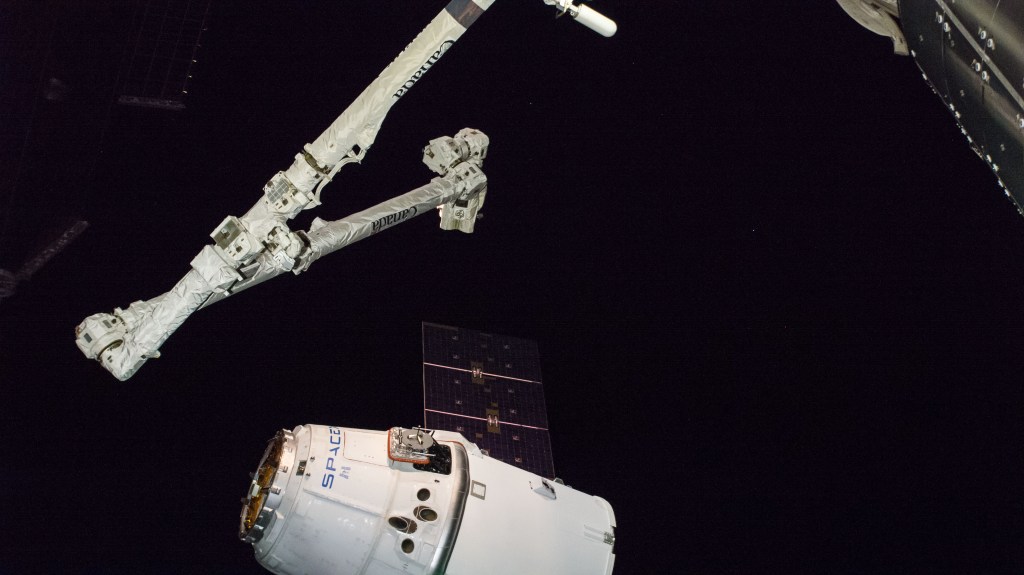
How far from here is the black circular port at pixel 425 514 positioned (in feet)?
26.9

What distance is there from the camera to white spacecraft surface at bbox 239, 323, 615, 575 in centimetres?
809

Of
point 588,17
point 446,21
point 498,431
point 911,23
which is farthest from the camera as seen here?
point 498,431

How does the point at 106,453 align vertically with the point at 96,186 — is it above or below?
below

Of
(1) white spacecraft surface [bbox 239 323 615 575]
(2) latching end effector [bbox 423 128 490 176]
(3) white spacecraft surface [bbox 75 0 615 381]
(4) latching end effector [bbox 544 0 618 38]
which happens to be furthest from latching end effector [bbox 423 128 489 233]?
(4) latching end effector [bbox 544 0 618 38]

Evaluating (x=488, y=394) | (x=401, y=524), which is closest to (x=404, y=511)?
(x=401, y=524)

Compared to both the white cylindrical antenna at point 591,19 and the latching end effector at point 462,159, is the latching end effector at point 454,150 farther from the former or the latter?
the white cylindrical antenna at point 591,19

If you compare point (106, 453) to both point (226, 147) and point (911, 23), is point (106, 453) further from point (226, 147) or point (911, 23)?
point (911, 23)

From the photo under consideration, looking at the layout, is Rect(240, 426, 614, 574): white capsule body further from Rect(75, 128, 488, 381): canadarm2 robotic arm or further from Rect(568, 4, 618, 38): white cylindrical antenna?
Rect(568, 4, 618, 38): white cylindrical antenna

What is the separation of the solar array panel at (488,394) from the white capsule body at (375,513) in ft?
6.26

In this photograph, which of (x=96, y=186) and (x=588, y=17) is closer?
(x=588, y=17)

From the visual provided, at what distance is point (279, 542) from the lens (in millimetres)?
8117

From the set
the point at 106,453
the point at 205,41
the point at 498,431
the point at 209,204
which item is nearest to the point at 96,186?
the point at 209,204

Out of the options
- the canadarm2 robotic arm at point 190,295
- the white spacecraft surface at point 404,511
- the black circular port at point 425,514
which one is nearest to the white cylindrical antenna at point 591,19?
the canadarm2 robotic arm at point 190,295

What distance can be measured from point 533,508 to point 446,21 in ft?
14.8
